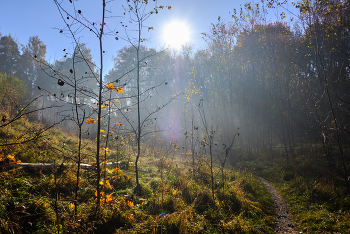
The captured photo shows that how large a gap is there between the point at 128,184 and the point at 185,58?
69.3ft

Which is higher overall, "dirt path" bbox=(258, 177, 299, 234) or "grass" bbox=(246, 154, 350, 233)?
"grass" bbox=(246, 154, 350, 233)

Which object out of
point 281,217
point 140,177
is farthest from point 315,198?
point 140,177

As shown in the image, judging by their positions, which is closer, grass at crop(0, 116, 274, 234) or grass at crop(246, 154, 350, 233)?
grass at crop(0, 116, 274, 234)

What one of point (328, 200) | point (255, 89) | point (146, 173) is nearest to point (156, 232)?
point (146, 173)

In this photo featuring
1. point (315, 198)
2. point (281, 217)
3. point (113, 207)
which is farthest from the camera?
point (315, 198)

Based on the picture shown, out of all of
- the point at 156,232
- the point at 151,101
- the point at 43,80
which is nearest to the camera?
the point at 156,232

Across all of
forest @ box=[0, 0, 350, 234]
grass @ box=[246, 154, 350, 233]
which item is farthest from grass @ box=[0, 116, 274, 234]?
A: grass @ box=[246, 154, 350, 233]

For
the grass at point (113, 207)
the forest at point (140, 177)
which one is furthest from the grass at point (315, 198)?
the grass at point (113, 207)

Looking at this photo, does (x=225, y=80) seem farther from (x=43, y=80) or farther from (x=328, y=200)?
(x=43, y=80)

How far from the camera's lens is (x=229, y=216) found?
3525 mm

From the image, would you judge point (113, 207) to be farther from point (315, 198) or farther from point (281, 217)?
point (315, 198)

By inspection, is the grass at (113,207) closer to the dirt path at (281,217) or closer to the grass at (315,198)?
the dirt path at (281,217)

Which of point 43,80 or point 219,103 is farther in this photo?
point 43,80

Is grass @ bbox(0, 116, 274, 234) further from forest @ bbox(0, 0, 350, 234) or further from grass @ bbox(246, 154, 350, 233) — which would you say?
grass @ bbox(246, 154, 350, 233)
